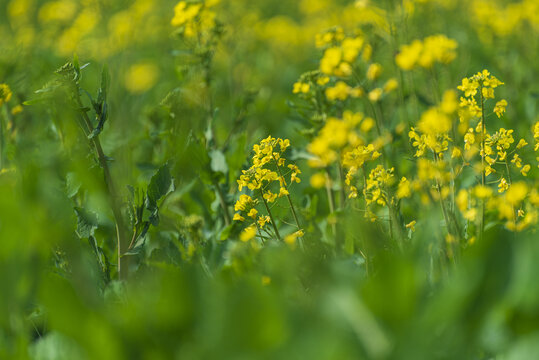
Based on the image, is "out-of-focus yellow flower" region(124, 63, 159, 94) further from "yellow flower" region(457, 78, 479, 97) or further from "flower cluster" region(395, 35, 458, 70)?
"flower cluster" region(395, 35, 458, 70)

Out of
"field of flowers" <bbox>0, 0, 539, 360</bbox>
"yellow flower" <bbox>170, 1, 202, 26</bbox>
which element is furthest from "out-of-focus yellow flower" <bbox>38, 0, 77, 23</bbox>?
"yellow flower" <bbox>170, 1, 202, 26</bbox>

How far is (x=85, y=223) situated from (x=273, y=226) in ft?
2.06

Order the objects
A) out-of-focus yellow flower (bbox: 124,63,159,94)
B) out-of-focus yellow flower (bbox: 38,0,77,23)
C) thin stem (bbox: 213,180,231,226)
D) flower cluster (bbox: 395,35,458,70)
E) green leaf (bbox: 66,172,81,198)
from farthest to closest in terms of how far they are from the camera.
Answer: out-of-focus yellow flower (bbox: 38,0,77,23) → out-of-focus yellow flower (bbox: 124,63,159,94) → thin stem (bbox: 213,180,231,226) → green leaf (bbox: 66,172,81,198) → flower cluster (bbox: 395,35,458,70)

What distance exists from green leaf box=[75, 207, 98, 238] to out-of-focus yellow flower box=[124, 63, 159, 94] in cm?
333

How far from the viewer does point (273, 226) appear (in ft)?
5.77

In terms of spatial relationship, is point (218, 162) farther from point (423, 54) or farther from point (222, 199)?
point (423, 54)

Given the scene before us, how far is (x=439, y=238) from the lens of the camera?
129cm

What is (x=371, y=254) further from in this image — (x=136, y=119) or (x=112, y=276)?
(x=136, y=119)

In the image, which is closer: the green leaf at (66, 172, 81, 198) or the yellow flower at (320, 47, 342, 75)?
the yellow flower at (320, 47, 342, 75)

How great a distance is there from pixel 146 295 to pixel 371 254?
707mm

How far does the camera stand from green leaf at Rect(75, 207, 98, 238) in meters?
1.90

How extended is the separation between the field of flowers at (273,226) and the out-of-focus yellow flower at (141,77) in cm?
164

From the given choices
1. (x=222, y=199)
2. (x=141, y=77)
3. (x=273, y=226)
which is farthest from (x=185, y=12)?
(x=141, y=77)

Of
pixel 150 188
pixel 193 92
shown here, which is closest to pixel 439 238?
pixel 150 188
